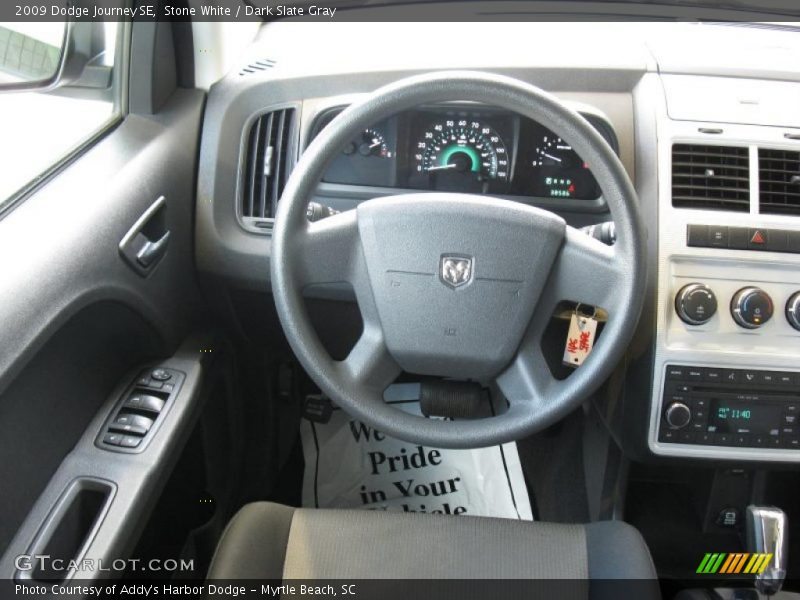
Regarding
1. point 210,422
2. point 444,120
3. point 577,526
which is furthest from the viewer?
point 210,422

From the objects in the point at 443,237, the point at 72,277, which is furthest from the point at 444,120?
the point at 72,277

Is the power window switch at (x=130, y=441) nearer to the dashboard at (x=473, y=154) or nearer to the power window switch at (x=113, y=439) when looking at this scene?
the power window switch at (x=113, y=439)

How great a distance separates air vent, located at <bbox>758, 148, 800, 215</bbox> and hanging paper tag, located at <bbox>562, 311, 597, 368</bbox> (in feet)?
1.17

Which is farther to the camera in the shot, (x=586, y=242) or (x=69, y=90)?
(x=69, y=90)

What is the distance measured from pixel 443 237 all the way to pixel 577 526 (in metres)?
0.46

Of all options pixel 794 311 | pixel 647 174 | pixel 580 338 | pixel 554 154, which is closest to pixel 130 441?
pixel 580 338

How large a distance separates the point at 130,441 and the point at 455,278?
52 centimetres

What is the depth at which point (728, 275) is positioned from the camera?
1.18 m

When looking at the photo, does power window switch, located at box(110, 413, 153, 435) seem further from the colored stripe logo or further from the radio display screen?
the colored stripe logo

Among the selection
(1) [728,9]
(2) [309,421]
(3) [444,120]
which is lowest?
(2) [309,421]

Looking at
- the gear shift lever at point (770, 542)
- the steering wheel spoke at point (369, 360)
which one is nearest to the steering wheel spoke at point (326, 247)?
the steering wheel spoke at point (369, 360)

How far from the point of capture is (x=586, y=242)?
3.31 ft

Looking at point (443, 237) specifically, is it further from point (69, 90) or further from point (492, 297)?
point (69, 90)

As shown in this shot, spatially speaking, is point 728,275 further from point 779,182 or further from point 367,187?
point 367,187
